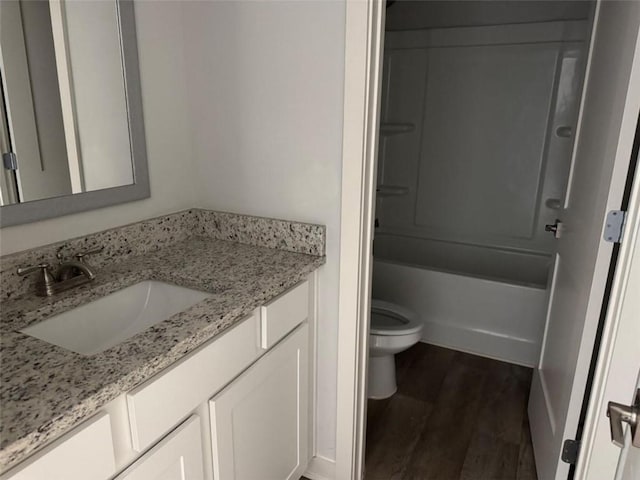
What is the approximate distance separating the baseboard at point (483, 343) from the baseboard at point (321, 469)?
1292mm

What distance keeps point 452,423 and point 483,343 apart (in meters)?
0.71

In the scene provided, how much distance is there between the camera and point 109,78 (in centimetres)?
134

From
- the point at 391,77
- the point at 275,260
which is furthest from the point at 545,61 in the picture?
the point at 275,260

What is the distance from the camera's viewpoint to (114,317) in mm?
1239

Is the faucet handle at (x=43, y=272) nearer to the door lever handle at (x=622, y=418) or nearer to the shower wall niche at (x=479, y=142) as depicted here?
the door lever handle at (x=622, y=418)

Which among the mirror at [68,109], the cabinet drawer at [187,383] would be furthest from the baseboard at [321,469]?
the mirror at [68,109]

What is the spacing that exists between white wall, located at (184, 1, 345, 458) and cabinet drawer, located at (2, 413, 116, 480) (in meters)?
0.85

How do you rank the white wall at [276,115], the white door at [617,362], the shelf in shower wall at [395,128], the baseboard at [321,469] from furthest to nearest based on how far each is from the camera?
the shelf in shower wall at [395,128] < the baseboard at [321,469] < the white wall at [276,115] < the white door at [617,362]

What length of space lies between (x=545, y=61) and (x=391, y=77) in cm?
100

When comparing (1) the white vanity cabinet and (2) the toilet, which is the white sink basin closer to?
(1) the white vanity cabinet

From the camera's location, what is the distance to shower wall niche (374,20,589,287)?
9.42 ft

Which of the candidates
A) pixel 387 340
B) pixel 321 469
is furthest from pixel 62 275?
pixel 387 340

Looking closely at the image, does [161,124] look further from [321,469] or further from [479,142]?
[479,142]

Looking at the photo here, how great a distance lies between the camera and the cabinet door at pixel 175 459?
2.91ft
